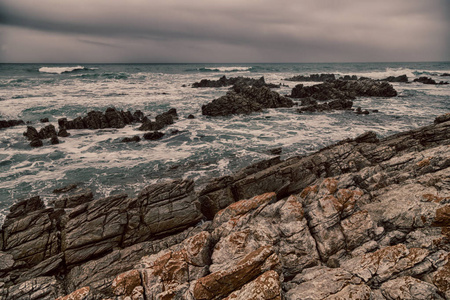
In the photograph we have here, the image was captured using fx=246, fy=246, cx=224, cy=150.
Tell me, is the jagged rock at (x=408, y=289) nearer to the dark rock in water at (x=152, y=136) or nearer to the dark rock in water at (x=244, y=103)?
the dark rock in water at (x=152, y=136)

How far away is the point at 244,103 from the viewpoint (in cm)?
4975

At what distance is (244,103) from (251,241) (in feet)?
140

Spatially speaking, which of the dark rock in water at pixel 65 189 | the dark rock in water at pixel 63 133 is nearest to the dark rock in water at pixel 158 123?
the dark rock in water at pixel 63 133

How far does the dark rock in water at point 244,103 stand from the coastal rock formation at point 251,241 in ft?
107

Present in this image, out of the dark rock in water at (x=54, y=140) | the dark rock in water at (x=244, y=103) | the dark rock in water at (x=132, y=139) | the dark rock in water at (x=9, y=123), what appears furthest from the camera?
the dark rock in water at (x=244, y=103)

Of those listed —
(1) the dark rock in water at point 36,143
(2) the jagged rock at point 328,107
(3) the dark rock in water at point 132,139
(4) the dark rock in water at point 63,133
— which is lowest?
(1) the dark rock in water at point 36,143

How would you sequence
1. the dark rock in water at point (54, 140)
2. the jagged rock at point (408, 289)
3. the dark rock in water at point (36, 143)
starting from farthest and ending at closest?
1. the dark rock in water at point (54, 140)
2. the dark rock in water at point (36, 143)
3. the jagged rock at point (408, 289)

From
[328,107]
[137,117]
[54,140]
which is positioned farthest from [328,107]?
[54,140]

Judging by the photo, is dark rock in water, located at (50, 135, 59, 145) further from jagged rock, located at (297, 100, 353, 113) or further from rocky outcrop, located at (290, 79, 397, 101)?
rocky outcrop, located at (290, 79, 397, 101)

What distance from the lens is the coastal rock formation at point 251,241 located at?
7.26m

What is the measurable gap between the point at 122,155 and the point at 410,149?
1079 inches

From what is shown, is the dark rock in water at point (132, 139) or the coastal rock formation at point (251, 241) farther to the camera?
the dark rock in water at point (132, 139)

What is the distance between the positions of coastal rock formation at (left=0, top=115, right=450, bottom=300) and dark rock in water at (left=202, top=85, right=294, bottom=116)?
3252 centimetres

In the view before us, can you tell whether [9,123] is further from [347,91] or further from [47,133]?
[347,91]
